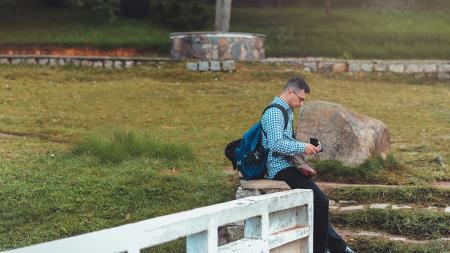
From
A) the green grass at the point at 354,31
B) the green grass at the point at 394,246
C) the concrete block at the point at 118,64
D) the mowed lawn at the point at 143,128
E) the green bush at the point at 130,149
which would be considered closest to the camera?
the green grass at the point at 394,246

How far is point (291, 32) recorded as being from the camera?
24.0 meters

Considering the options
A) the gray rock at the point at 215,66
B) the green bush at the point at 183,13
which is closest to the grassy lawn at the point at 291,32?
the green bush at the point at 183,13

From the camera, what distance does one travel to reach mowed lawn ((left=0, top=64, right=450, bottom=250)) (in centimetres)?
820

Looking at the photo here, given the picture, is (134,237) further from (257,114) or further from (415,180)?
(257,114)

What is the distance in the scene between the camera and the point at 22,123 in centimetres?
1320

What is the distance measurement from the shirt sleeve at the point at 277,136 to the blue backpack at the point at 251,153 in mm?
67

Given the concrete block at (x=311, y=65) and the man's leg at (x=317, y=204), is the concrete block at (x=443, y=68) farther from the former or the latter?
the man's leg at (x=317, y=204)

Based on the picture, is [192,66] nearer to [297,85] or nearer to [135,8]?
[135,8]

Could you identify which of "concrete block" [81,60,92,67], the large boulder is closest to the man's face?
the large boulder

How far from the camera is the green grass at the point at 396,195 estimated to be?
7.99m

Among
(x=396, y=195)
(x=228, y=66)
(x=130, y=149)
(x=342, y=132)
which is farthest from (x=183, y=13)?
(x=396, y=195)

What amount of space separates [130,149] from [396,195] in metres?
3.45

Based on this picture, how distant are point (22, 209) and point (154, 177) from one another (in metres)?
1.51

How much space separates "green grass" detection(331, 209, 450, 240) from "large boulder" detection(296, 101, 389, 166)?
56.2 inches
